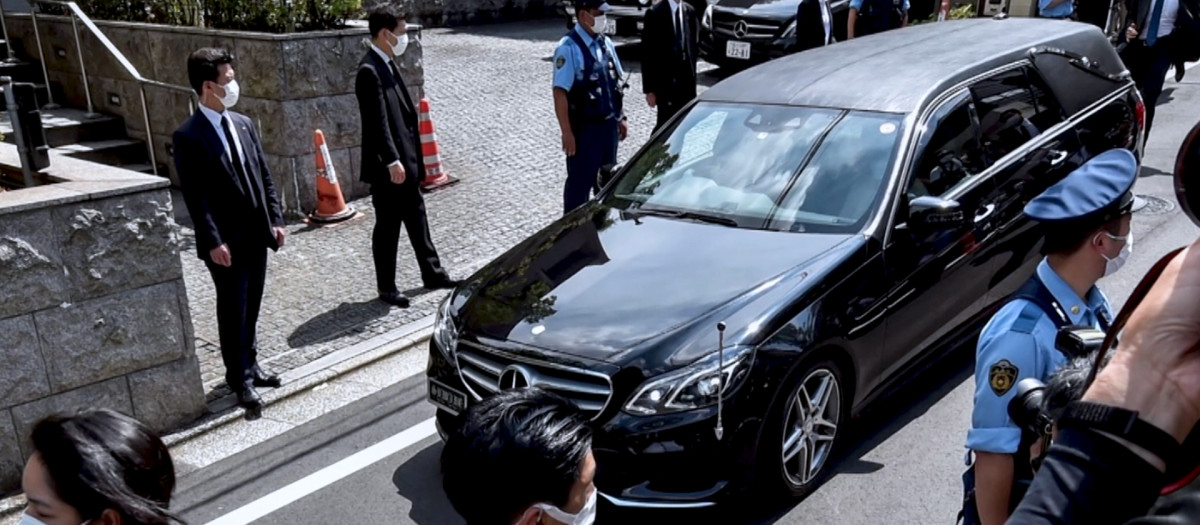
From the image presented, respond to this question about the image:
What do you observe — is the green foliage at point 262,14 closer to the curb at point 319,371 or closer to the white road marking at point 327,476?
the curb at point 319,371

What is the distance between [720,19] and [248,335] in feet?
33.9

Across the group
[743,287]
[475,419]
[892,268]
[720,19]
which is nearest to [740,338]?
[743,287]

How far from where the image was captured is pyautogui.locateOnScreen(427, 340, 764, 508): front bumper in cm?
399

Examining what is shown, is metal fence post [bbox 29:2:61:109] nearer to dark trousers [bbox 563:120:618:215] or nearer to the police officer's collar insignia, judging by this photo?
dark trousers [bbox 563:120:618:215]

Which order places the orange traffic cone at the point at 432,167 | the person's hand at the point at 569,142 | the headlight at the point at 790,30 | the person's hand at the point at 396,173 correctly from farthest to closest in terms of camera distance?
the headlight at the point at 790,30 → the orange traffic cone at the point at 432,167 → the person's hand at the point at 569,142 → the person's hand at the point at 396,173

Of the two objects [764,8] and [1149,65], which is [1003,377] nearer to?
[1149,65]

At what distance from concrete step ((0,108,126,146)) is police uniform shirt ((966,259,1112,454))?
8.66 metres

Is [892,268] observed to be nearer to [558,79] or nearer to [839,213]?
[839,213]

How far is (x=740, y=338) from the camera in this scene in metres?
4.12

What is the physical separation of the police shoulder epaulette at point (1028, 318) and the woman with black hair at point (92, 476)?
198 centimetres

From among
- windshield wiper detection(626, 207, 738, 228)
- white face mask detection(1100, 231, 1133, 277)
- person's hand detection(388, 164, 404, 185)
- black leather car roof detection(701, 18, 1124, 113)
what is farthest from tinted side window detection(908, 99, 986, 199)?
person's hand detection(388, 164, 404, 185)

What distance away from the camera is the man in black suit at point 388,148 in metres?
6.62

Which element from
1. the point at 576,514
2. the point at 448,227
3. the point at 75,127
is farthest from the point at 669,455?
the point at 75,127

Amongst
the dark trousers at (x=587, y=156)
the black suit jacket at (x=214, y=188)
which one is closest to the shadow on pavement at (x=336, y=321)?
the black suit jacket at (x=214, y=188)
